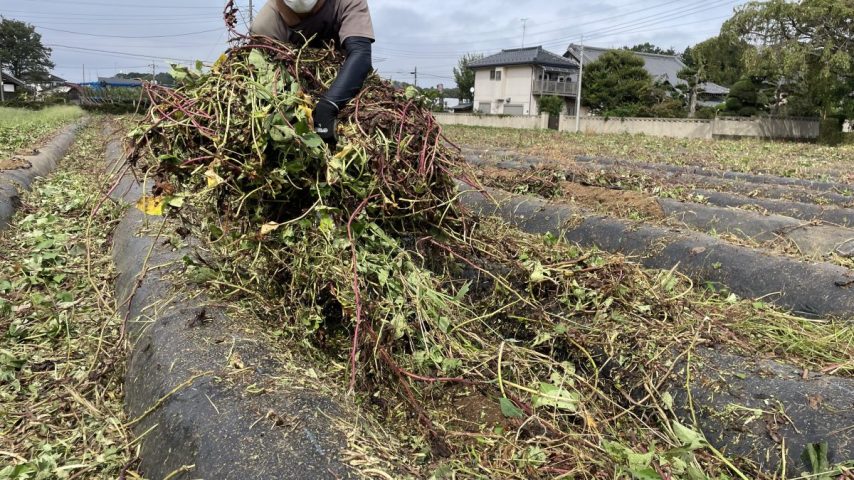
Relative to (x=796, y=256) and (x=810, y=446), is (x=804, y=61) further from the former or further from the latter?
(x=810, y=446)

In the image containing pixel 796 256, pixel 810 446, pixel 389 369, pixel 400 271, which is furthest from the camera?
pixel 796 256

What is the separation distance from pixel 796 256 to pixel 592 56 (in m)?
50.2

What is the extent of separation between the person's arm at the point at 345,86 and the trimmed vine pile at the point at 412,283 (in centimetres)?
7

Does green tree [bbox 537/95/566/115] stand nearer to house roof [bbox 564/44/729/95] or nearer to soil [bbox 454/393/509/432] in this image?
house roof [bbox 564/44/729/95]

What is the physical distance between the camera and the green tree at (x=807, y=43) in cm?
1995

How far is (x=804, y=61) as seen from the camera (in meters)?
20.6

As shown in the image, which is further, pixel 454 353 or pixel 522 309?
pixel 522 309

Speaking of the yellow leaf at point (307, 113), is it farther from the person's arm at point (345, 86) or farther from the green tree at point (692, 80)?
the green tree at point (692, 80)

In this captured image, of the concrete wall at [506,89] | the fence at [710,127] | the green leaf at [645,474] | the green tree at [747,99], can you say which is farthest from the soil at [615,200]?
the concrete wall at [506,89]

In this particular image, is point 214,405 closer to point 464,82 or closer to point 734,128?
point 734,128

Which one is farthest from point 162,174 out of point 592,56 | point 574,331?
point 592,56

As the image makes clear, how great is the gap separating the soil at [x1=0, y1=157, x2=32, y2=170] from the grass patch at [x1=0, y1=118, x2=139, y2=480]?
2.84m

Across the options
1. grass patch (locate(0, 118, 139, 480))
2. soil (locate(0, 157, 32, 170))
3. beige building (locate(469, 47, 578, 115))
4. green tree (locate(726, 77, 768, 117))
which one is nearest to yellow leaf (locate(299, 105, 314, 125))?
grass patch (locate(0, 118, 139, 480))

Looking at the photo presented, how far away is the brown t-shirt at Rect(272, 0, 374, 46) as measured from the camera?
270cm
